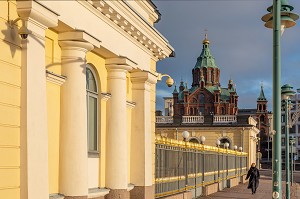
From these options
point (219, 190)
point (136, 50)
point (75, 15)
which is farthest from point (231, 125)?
point (75, 15)

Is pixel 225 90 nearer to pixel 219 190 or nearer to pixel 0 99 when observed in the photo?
pixel 219 190

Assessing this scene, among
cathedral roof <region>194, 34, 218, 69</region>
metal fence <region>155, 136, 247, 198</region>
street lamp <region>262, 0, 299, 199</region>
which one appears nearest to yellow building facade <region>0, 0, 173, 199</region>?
metal fence <region>155, 136, 247, 198</region>

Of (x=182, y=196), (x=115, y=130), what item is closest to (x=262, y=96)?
(x=182, y=196)

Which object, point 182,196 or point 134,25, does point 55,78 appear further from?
point 182,196

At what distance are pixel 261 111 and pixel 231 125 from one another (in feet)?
193

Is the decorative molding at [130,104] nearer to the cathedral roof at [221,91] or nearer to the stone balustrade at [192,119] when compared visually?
the stone balustrade at [192,119]

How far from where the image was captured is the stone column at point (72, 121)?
11.2 m

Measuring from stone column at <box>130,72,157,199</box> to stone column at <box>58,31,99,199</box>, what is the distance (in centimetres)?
464

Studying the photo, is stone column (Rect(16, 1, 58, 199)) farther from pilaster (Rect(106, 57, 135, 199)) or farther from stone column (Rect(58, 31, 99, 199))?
pilaster (Rect(106, 57, 135, 199))

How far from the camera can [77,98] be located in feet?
37.5

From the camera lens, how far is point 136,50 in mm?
15391

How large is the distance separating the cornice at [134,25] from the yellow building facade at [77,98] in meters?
0.03

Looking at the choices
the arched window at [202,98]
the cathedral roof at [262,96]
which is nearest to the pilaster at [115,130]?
the arched window at [202,98]

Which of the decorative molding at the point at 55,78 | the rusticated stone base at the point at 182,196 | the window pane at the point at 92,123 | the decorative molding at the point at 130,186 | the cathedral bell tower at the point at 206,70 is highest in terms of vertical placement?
the cathedral bell tower at the point at 206,70
